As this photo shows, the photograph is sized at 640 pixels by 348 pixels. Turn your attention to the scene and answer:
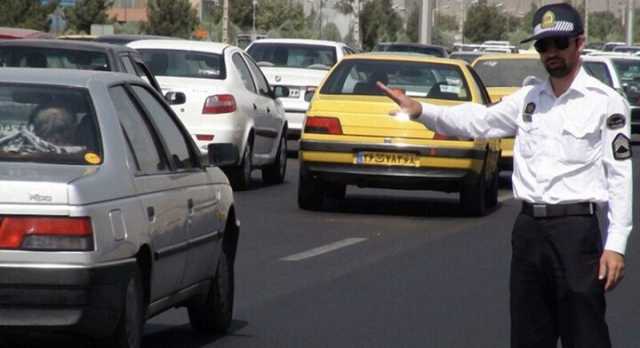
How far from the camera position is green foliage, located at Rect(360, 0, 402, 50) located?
308ft

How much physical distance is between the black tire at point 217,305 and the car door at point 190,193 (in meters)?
0.19

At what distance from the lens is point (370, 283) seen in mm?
12102

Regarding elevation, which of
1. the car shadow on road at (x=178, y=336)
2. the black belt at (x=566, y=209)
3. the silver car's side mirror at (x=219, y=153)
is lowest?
the car shadow on road at (x=178, y=336)

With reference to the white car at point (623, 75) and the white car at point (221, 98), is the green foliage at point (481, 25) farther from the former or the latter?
the white car at point (221, 98)

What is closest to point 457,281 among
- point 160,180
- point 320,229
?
point 320,229

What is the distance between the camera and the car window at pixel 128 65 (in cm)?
1511

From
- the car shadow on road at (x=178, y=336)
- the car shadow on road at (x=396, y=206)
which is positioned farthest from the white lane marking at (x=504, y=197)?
the car shadow on road at (x=178, y=336)

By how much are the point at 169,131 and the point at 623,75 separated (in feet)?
99.2

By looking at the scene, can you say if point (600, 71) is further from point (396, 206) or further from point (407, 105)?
point (407, 105)

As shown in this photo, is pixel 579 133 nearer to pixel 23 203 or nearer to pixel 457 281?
pixel 23 203

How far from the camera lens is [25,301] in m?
7.08

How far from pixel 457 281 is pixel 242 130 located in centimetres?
722

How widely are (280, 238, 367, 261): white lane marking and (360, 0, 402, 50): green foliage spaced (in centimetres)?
7633

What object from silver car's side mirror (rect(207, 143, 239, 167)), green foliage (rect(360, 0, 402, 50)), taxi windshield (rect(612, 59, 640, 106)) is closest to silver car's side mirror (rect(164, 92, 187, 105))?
silver car's side mirror (rect(207, 143, 239, 167))
